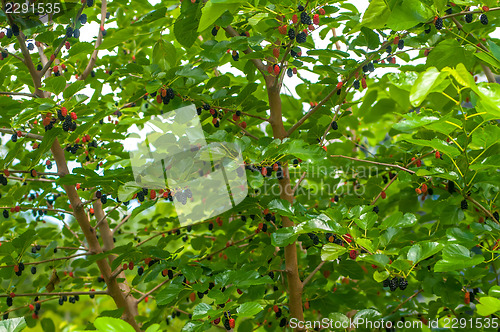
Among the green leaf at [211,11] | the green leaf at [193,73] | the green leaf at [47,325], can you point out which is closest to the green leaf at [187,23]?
the green leaf at [193,73]

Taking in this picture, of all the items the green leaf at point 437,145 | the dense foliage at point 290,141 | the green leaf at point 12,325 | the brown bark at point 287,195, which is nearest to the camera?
the green leaf at point 12,325

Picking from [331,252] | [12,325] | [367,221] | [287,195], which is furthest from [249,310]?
[287,195]

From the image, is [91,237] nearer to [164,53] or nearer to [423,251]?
[164,53]

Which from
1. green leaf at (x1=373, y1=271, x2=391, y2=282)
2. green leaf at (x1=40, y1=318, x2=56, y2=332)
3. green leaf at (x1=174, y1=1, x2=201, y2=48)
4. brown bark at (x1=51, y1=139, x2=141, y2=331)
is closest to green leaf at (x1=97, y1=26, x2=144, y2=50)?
green leaf at (x1=174, y1=1, x2=201, y2=48)

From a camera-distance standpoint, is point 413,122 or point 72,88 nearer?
point 413,122

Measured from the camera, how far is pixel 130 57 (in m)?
2.10

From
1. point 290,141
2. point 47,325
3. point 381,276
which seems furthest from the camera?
point 47,325

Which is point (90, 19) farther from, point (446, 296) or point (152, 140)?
point (446, 296)

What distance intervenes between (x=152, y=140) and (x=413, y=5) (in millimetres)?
861

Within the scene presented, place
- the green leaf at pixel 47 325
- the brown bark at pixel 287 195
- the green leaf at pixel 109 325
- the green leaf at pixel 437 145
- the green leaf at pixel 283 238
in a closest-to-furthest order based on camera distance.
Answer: the green leaf at pixel 109 325, the green leaf at pixel 437 145, the green leaf at pixel 283 238, the brown bark at pixel 287 195, the green leaf at pixel 47 325

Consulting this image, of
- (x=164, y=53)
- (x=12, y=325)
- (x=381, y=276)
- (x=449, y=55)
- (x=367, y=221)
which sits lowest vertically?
(x=381, y=276)

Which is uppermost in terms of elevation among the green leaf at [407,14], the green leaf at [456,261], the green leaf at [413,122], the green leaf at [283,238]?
the green leaf at [407,14]

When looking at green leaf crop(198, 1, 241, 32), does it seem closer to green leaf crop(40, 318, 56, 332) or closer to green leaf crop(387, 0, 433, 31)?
green leaf crop(387, 0, 433, 31)

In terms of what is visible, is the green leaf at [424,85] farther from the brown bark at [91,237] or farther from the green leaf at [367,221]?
the brown bark at [91,237]
